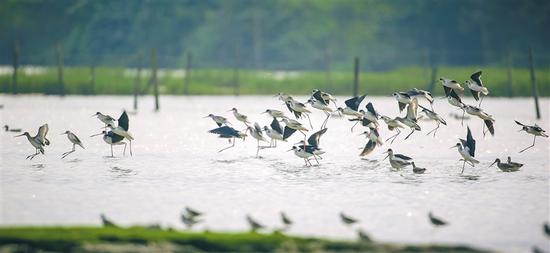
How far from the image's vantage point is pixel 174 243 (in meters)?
14.5

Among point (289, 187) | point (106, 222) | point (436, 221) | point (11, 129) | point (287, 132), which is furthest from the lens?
point (11, 129)

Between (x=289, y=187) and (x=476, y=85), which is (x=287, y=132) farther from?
(x=289, y=187)

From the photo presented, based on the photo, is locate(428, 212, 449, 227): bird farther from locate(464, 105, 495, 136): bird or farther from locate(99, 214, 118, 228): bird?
locate(464, 105, 495, 136): bird

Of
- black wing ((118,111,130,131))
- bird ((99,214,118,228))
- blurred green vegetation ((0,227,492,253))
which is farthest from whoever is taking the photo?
black wing ((118,111,130,131))

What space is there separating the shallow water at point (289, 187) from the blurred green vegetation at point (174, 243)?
1.30 metres

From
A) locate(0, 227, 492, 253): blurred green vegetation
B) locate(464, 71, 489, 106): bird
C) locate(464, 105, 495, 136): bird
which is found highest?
locate(464, 71, 489, 106): bird

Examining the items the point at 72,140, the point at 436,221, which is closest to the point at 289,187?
the point at 436,221

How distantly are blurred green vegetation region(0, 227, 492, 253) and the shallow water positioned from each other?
1298 millimetres

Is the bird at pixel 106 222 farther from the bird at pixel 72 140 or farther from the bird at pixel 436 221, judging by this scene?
the bird at pixel 72 140

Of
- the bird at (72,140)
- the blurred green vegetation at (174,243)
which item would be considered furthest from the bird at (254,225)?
the bird at (72,140)

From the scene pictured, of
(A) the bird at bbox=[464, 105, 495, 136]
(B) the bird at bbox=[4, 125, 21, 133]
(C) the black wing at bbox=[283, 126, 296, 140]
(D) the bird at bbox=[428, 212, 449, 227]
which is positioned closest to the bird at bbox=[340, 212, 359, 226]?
(D) the bird at bbox=[428, 212, 449, 227]

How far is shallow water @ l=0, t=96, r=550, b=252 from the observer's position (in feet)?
55.9

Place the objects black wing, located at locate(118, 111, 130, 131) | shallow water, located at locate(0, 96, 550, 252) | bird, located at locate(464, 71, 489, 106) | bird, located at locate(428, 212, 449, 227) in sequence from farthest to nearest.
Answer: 1. bird, located at locate(464, 71, 489, 106)
2. black wing, located at locate(118, 111, 130, 131)
3. shallow water, located at locate(0, 96, 550, 252)
4. bird, located at locate(428, 212, 449, 227)

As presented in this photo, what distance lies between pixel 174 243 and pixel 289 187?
7507 mm
